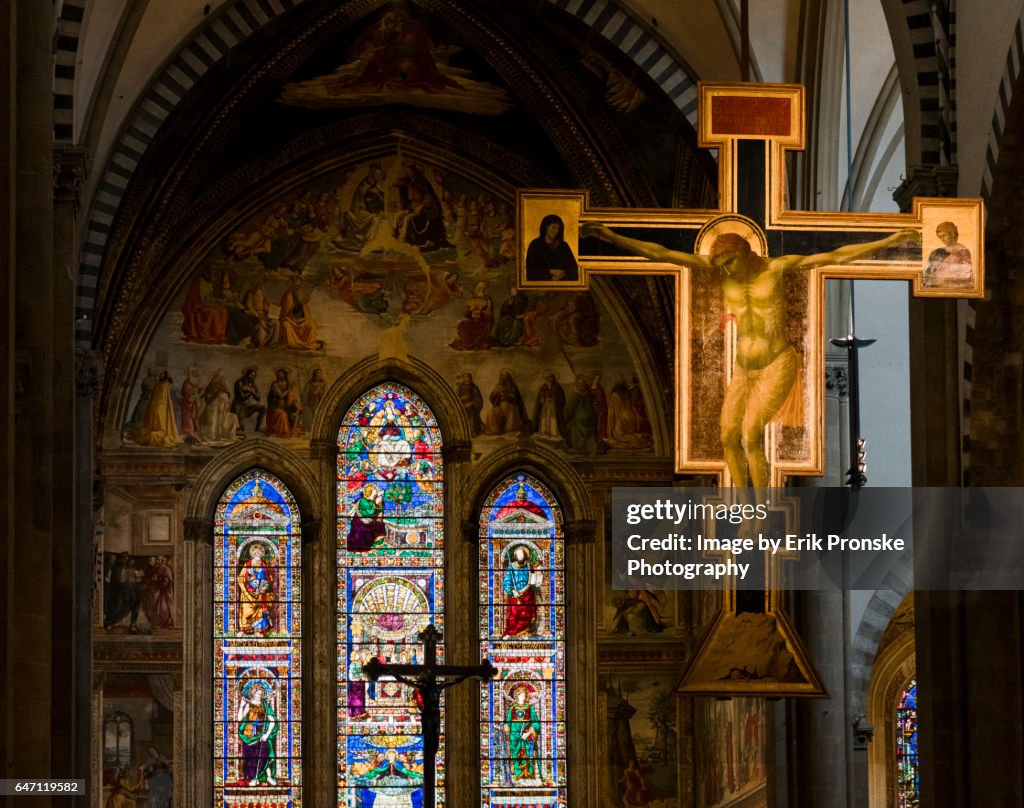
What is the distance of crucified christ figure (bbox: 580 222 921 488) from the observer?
42.4ft

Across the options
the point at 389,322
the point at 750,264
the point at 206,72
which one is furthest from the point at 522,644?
the point at 750,264

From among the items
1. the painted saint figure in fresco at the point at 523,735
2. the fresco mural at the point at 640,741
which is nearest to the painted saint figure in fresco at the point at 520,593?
the painted saint figure in fresco at the point at 523,735

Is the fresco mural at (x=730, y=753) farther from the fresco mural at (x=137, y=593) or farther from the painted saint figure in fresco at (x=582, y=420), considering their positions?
the fresco mural at (x=137, y=593)

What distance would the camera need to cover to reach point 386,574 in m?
29.6

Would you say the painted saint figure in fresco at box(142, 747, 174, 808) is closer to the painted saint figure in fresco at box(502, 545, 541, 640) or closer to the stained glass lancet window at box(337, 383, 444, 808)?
the stained glass lancet window at box(337, 383, 444, 808)

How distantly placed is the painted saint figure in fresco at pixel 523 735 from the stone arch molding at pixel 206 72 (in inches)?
286

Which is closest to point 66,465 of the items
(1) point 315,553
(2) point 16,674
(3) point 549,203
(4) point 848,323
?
→ (2) point 16,674

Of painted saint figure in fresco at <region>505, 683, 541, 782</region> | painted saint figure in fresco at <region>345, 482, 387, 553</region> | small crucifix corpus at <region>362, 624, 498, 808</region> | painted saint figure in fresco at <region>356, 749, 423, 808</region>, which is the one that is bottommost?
painted saint figure in fresco at <region>356, 749, 423, 808</region>

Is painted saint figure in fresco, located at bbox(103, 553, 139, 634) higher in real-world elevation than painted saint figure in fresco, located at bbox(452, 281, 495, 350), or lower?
lower

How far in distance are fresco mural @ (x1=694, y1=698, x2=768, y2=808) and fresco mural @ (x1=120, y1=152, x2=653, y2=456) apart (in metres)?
3.45

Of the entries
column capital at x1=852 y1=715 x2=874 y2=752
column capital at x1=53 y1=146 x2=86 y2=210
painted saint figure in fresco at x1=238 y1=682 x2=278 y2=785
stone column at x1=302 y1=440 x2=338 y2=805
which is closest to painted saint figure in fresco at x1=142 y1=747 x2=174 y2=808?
painted saint figure in fresco at x1=238 y1=682 x2=278 y2=785

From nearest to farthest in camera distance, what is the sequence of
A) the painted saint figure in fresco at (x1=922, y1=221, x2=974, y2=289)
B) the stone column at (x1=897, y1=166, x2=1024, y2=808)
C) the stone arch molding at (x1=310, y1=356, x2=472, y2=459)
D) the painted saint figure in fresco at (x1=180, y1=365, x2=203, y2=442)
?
1. the painted saint figure in fresco at (x1=922, y1=221, x2=974, y2=289)
2. the stone column at (x1=897, y1=166, x2=1024, y2=808)
3. the painted saint figure in fresco at (x1=180, y1=365, x2=203, y2=442)
4. the stone arch molding at (x1=310, y1=356, x2=472, y2=459)

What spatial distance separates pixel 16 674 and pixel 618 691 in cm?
1521

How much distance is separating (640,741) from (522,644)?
1.81 metres
